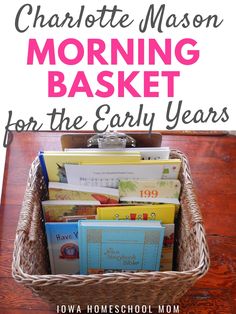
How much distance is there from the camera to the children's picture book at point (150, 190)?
857 mm

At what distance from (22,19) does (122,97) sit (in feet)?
1.23

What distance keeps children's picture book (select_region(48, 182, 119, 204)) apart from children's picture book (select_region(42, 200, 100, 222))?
0.04 ft

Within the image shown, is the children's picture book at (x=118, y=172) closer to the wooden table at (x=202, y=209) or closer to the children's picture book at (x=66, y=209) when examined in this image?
the children's picture book at (x=66, y=209)

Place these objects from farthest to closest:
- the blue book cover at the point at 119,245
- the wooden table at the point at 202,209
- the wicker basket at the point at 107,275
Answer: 1. the wooden table at the point at 202,209
2. the blue book cover at the point at 119,245
3. the wicker basket at the point at 107,275

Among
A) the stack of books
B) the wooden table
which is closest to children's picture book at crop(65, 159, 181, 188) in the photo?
the stack of books

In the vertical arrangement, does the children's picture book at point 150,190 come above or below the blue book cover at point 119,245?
above

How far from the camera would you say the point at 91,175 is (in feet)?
2.82

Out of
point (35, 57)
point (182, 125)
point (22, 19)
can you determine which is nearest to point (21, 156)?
point (35, 57)

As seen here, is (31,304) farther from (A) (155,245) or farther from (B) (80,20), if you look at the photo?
(B) (80,20)

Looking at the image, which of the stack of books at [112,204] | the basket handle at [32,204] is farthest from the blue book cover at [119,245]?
the basket handle at [32,204]

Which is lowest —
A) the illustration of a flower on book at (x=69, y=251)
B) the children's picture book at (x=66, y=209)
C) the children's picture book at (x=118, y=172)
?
the illustration of a flower on book at (x=69, y=251)

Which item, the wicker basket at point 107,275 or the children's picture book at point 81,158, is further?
the children's picture book at point 81,158

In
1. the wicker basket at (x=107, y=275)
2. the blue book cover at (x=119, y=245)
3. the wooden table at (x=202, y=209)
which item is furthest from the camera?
the wooden table at (x=202, y=209)

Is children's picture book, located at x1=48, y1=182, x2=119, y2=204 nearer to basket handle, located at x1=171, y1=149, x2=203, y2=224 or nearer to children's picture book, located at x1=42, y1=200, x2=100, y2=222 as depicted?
children's picture book, located at x1=42, y1=200, x2=100, y2=222
